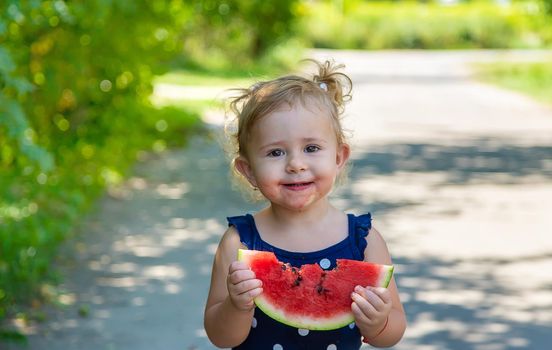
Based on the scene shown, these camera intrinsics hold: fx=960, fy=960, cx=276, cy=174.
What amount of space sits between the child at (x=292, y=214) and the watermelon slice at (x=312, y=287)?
63 mm

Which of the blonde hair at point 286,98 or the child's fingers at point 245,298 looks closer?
the child's fingers at point 245,298

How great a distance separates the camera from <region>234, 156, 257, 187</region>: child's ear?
2.88m

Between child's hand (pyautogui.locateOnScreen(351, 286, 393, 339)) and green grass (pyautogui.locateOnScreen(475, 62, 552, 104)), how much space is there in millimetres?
18645

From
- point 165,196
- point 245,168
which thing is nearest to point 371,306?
point 245,168

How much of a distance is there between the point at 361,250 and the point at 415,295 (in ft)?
10.9

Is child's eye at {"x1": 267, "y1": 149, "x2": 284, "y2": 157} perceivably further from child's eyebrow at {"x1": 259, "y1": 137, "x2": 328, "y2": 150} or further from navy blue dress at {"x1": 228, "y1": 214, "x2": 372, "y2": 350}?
navy blue dress at {"x1": 228, "y1": 214, "x2": 372, "y2": 350}

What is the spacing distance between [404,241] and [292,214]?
16.1 feet

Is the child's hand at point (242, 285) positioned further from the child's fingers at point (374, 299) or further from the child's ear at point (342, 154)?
the child's ear at point (342, 154)

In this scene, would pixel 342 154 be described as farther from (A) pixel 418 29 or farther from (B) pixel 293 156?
(A) pixel 418 29

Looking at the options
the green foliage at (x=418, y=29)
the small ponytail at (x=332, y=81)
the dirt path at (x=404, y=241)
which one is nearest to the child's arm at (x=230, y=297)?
the small ponytail at (x=332, y=81)

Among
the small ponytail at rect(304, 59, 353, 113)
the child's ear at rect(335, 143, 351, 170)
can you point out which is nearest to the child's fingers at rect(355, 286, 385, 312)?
the child's ear at rect(335, 143, 351, 170)

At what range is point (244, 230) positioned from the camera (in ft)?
9.41

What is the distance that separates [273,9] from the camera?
1566cm

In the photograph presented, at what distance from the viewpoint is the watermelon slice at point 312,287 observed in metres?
2.67
